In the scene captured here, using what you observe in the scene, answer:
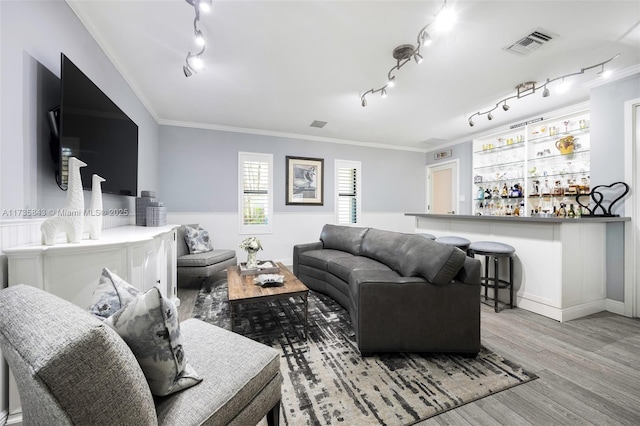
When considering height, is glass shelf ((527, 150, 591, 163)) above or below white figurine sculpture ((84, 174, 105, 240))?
above

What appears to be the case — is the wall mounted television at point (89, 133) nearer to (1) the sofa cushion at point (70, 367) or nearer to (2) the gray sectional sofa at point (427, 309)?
(1) the sofa cushion at point (70, 367)

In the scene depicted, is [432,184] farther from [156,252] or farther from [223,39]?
[156,252]

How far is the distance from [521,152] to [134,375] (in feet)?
19.3

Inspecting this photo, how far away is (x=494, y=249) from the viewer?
279cm

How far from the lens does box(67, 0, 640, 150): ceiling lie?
2.00m

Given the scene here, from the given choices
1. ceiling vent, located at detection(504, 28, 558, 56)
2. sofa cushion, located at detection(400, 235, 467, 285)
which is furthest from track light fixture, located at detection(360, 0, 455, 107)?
sofa cushion, located at detection(400, 235, 467, 285)

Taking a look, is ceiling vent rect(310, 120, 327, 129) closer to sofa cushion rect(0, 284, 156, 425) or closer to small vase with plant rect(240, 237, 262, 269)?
small vase with plant rect(240, 237, 262, 269)

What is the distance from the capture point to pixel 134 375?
2.19ft

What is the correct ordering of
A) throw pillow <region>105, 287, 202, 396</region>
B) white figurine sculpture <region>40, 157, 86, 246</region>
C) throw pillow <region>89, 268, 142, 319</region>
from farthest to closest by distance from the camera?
white figurine sculpture <region>40, 157, 86, 246</region> < throw pillow <region>89, 268, 142, 319</region> < throw pillow <region>105, 287, 202, 396</region>

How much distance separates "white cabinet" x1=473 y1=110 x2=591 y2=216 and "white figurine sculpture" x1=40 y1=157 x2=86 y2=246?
219 inches

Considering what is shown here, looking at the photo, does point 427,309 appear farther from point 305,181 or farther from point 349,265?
point 305,181

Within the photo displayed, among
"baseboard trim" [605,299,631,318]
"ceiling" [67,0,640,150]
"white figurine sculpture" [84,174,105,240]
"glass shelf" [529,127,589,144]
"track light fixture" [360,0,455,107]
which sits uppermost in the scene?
"ceiling" [67,0,640,150]

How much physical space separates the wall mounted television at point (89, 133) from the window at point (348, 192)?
3840 mm

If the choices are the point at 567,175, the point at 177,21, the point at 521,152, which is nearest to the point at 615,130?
the point at 567,175
